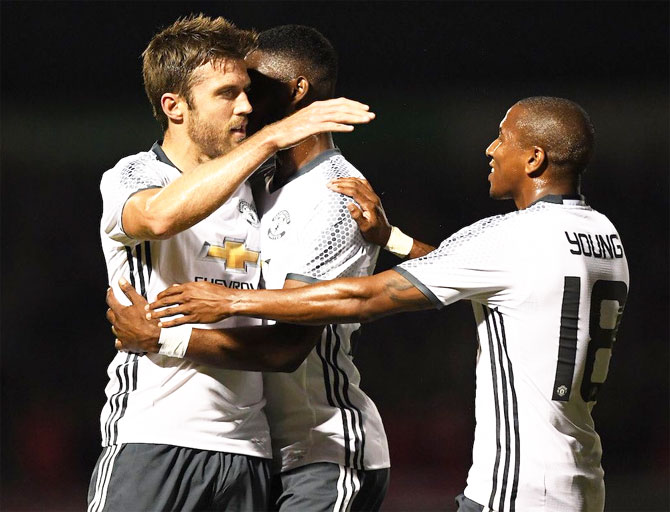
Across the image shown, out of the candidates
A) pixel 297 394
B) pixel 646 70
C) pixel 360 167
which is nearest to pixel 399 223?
pixel 360 167

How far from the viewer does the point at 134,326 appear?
2684mm

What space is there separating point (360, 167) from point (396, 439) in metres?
1.93

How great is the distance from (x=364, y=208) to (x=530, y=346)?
65cm

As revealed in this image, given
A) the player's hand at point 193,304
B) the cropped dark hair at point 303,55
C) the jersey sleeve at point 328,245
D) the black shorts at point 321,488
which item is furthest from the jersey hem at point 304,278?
the cropped dark hair at point 303,55

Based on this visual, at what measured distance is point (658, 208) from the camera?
22.5ft

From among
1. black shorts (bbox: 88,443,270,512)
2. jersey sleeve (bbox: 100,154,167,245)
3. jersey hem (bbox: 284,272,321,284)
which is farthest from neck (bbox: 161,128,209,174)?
black shorts (bbox: 88,443,270,512)

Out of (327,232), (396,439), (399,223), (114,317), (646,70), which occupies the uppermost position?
(646,70)

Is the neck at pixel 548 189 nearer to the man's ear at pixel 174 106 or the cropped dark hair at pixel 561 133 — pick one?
the cropped dark hair at pixel 561 133

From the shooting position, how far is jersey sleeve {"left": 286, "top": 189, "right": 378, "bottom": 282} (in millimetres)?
2799

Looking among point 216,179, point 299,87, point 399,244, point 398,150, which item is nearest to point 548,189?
point 399,244

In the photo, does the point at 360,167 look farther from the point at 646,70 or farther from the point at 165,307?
the point at 165,307

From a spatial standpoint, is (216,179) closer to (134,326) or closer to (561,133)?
(134,326)

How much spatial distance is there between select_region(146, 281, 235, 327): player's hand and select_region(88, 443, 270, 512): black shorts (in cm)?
37

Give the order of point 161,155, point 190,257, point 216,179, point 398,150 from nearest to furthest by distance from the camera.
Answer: point 216,179 < point 190,257 < point 161,155 < point 398,150
